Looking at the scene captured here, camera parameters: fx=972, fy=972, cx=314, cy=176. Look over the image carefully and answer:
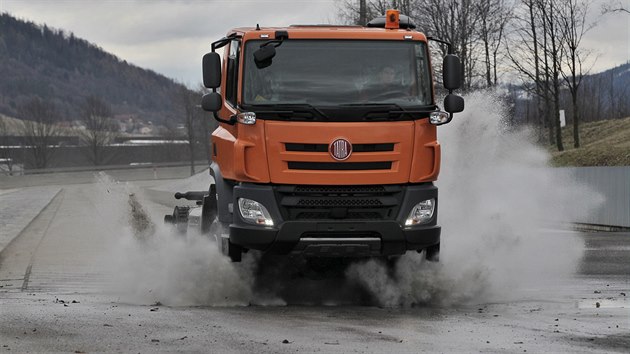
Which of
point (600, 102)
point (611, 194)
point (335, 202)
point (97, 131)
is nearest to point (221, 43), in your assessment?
point (335, 202)

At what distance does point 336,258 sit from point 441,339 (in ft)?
9.43

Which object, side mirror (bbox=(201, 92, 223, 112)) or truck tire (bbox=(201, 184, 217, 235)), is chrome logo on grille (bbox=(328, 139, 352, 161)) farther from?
truck tire (bbox=(201, 184, 217, 235))

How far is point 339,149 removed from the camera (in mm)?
9859

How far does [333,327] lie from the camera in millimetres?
8992

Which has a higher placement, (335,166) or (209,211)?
(335,166)

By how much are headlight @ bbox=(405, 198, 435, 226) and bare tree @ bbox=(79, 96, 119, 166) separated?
122m

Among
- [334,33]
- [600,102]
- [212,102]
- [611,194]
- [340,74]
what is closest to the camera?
[340,74]

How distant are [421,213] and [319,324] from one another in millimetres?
1818

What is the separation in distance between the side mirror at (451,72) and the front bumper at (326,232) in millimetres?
1320

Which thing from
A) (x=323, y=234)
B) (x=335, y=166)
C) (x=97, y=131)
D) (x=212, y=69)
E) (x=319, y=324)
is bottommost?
(x=319, y=324)

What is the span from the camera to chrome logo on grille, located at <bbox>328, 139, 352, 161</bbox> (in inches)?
388

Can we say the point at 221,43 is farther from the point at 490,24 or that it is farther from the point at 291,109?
the point at 490,24

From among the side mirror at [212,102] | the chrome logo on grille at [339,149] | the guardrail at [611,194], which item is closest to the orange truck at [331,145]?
the chrome logo on grille at [339,149]

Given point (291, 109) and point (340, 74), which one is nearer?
point (291, 109)
